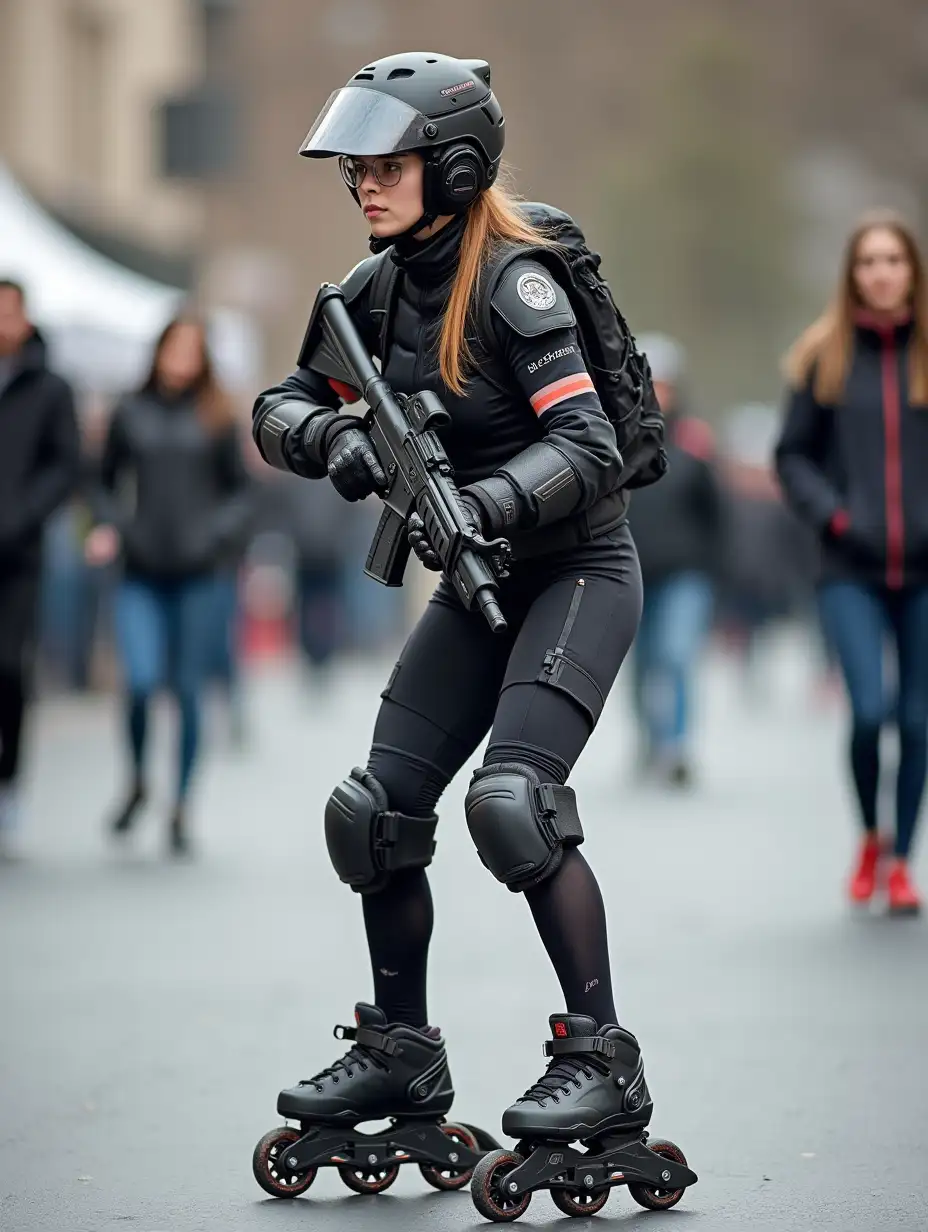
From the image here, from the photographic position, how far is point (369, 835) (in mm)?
4645

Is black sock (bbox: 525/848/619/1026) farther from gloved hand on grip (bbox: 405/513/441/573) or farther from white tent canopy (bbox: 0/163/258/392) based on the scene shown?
white tent canopy (bbox: 0/163/258/392)

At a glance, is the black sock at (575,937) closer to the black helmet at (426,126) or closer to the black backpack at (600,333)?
the black backpack at (600,333)

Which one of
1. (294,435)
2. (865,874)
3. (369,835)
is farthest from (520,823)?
(865,874)

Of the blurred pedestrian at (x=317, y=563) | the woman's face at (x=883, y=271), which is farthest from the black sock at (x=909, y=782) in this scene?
the blurred pedestrian at (x=317, y=563)

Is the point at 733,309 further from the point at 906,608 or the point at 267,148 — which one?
the point at 906,608

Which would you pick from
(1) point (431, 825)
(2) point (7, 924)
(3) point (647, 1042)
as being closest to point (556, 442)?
(1) point (431, 825)

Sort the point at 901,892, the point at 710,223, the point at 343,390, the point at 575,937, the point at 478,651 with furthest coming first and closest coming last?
the point at 710,223, the point at 901,892, the point at 343,390, the point at 478,651, the point at 575,937

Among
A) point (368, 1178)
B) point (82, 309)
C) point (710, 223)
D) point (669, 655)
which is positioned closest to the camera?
point (368, 1178)

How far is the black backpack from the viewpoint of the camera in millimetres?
4691

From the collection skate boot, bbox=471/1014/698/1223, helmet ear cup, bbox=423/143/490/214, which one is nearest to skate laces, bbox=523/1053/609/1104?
skate boot, bbox=471/1014/698/1223

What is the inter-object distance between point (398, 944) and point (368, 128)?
1489 millimetres

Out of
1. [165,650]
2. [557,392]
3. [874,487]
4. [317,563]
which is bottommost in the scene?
[557,392]

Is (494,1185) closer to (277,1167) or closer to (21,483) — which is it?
(277,1167)

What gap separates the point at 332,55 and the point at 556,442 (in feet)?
210
